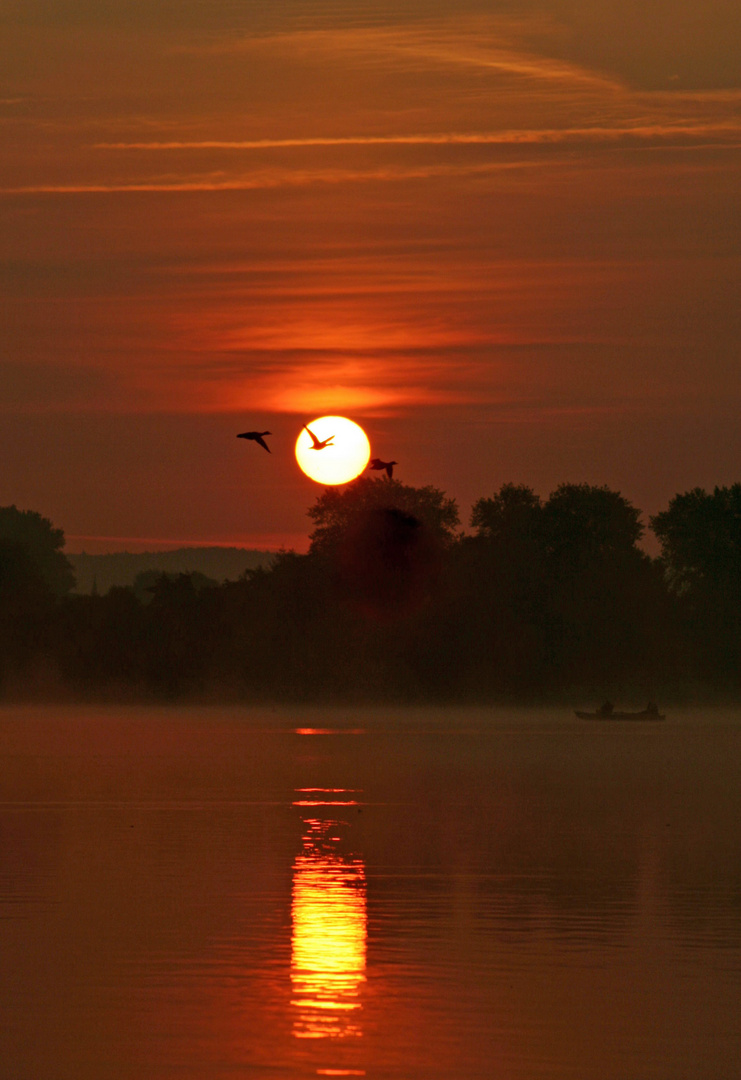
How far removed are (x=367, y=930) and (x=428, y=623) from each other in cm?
11415

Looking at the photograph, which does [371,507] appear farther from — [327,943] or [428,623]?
[327,943]

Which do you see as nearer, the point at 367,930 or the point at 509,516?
the point at 367,930

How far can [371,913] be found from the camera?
915 inches

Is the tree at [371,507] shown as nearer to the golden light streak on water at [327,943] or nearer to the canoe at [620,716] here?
the canoe at [620,716]

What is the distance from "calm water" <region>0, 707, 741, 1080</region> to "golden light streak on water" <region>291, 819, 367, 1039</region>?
0.05 metres

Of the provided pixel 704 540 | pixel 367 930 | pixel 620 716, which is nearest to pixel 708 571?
pixel 704 540

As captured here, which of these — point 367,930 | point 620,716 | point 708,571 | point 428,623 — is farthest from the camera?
point 708,571

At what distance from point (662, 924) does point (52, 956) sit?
7.34 metres

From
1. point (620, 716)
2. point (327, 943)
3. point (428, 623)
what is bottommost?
point (327, 943)

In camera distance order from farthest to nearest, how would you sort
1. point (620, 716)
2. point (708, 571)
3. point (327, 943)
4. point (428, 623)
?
point (708, 571) → point (428, 623) → point (620, 716) → point (327, 943)

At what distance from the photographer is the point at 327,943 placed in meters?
20.9

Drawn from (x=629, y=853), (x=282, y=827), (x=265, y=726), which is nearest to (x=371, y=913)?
(x=629, y=853)

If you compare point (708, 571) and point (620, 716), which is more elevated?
point (708, 571)

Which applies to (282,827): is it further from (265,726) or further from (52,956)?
(265,726)
